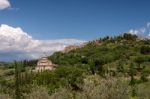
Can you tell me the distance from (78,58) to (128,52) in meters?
23.9

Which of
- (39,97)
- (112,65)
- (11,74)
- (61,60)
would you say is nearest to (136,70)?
(112,65)

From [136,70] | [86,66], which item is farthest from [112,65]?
[136,70]

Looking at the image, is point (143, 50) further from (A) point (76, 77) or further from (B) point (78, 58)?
(A) point (76, 77)

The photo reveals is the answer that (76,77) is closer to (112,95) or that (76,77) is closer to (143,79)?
(143,79)

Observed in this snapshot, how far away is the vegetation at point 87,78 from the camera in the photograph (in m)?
31.8

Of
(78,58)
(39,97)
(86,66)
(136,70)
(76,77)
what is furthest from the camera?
(78,58)

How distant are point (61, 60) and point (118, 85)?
523 feet

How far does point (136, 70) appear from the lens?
13375cm

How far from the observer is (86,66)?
500ft

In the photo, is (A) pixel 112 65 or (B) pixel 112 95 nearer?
(B) pixel 112 95

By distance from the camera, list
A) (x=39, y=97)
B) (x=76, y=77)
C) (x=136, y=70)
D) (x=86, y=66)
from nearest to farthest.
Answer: (x=39, y=97) → (x=76, y=77) → (x=136, y=70) → (x=86, y=66)

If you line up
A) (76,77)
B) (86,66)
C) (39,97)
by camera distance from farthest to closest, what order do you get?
(86,66) < (76,77) < (39,97)

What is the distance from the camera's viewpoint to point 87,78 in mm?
44062

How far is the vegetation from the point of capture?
31.8m
